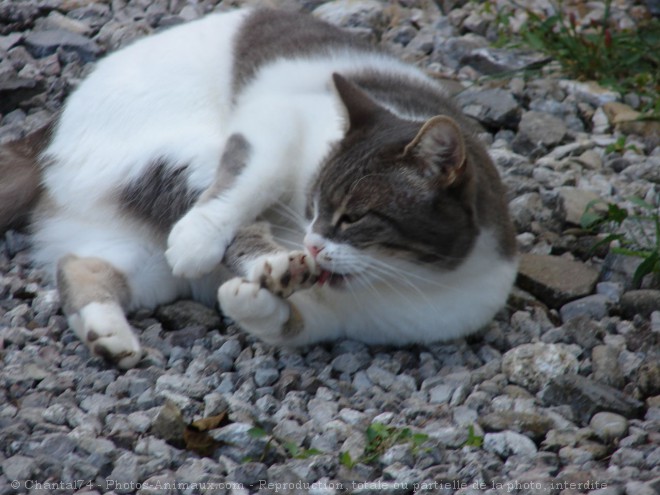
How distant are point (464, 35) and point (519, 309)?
2.34 m

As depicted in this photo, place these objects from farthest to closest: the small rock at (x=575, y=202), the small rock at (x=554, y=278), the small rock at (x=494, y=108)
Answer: the small rock at (x=494, y=108) → the small rock at (x=575, y=202) → the small rock at (x=554, y=278)

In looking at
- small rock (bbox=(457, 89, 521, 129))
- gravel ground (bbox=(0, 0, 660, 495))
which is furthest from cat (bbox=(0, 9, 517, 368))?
small rock (bbox=(457, 89, 521, 129))

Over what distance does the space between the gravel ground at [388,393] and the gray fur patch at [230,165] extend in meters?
0.41

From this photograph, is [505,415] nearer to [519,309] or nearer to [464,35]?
[519,309]

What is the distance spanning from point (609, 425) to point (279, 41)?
191 centimetres

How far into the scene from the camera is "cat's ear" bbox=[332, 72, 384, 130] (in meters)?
3.20

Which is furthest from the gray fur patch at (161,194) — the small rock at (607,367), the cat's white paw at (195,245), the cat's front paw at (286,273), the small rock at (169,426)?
the small rock at (607,367)

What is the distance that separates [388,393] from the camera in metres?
3.04

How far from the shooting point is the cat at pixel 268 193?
3.05 m

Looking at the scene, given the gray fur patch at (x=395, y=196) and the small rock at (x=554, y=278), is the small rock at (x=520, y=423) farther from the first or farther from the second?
the small rock at (x=554, y=278)

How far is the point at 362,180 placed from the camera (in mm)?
3066

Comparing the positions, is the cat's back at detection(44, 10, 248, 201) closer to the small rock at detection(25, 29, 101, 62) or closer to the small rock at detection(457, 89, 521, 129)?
the small rock at detection(25, 29, 101, 62)

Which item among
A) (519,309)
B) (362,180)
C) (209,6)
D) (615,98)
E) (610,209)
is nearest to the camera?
(362,180)

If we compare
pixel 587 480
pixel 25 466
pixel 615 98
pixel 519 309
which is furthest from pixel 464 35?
pixel 25 466
